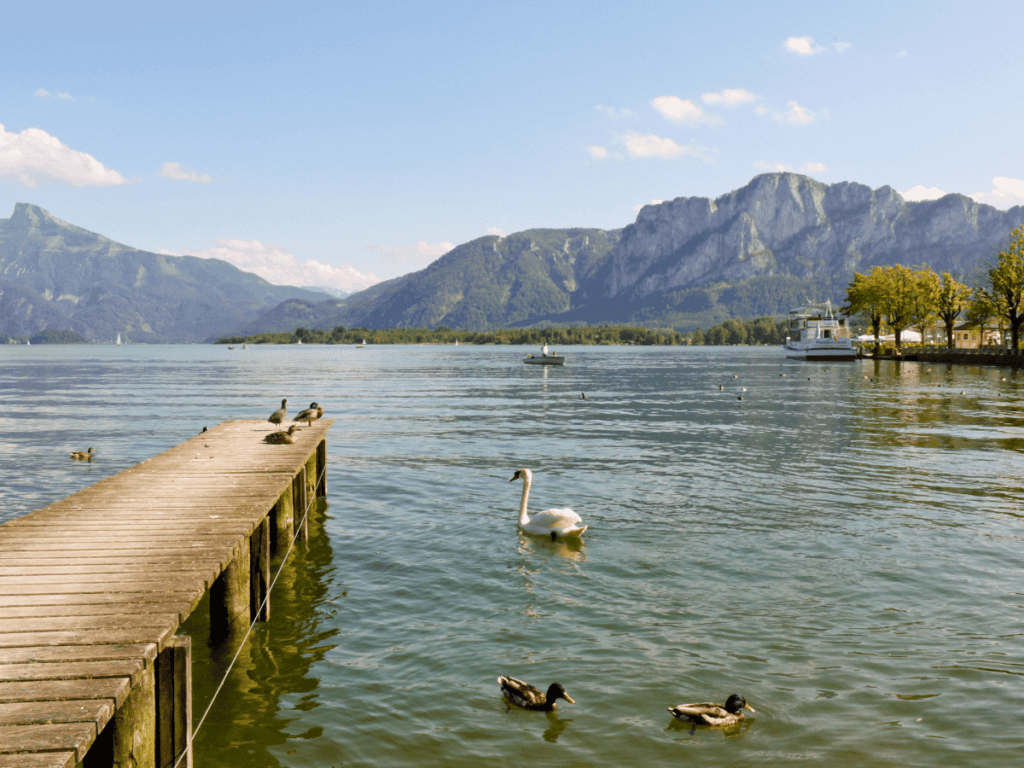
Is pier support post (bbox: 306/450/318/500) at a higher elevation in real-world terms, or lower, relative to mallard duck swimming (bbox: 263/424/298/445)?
lower

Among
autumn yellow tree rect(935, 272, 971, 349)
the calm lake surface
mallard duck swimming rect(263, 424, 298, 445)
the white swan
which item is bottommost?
the calm lake surface

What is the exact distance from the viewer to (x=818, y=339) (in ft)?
522

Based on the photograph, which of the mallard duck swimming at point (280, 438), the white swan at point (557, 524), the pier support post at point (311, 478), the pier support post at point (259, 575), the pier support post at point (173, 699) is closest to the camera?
the pier support post at point (173, 699)

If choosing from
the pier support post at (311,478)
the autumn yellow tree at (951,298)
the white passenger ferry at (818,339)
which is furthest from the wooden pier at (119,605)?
the white passenger ferry at (818,339)

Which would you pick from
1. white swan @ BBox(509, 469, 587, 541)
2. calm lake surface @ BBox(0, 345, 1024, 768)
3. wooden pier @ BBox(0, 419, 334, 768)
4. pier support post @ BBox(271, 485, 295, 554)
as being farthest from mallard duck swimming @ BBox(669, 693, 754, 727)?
pier support post @ BBox(271, 485, 295, 554)

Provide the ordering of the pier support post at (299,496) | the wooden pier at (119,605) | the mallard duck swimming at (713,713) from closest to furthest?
the wooden pier at (119,605), the mallard duck swimming at (713,713), the pier support post at (299,496)

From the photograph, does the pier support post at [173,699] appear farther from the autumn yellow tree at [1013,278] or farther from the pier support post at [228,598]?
the autumn yellow tree at [1013,278]

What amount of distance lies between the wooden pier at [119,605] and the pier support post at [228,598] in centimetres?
2

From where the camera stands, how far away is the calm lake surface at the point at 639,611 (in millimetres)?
9211

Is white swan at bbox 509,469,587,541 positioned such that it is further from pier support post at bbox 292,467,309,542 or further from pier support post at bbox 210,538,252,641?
pier support post at bbox 210,538,252,641

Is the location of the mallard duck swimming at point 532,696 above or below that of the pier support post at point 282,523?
below

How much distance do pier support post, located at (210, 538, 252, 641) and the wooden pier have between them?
0.02 metres

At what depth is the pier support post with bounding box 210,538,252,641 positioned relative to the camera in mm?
11867

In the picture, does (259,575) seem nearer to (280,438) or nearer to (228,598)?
(228,598)
